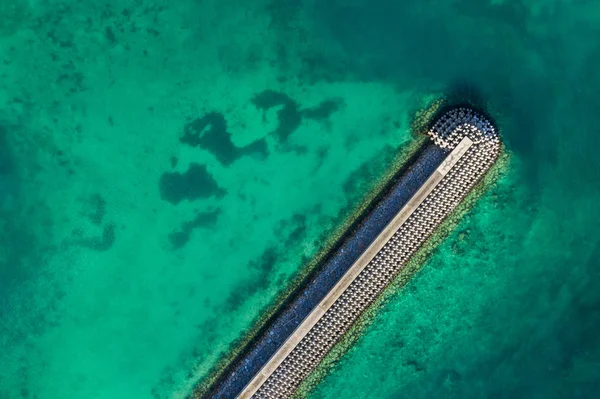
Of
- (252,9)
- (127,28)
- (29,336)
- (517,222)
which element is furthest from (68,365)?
(517,222)

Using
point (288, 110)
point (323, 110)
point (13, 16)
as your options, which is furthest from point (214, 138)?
point (13, 16)

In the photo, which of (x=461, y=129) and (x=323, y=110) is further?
(x=323, y=110)

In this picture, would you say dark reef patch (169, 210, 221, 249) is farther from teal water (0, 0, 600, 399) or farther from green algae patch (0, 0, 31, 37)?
green algae patch (0, 0, 31, 37)

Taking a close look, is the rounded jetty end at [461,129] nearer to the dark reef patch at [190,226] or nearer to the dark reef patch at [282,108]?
the dark reef patch at [282,108]

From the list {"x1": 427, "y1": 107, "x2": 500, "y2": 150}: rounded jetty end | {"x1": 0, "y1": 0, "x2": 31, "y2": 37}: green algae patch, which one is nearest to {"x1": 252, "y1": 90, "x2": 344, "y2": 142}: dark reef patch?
{"x1": 427, "y1": 107, "x2": 500, "y2": 150}: rounded jetty end

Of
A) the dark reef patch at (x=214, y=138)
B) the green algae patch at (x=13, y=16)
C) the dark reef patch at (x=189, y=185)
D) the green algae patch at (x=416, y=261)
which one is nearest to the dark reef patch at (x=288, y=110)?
the dark reef patch at (x=214, y=138)

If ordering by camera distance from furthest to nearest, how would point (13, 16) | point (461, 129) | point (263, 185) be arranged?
1. point (263, 185)
2. point (13, 16)
3. point (461, 129)

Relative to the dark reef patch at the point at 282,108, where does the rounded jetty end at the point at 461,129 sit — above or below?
above

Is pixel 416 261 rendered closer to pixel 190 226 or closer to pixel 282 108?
pixel 282 108
